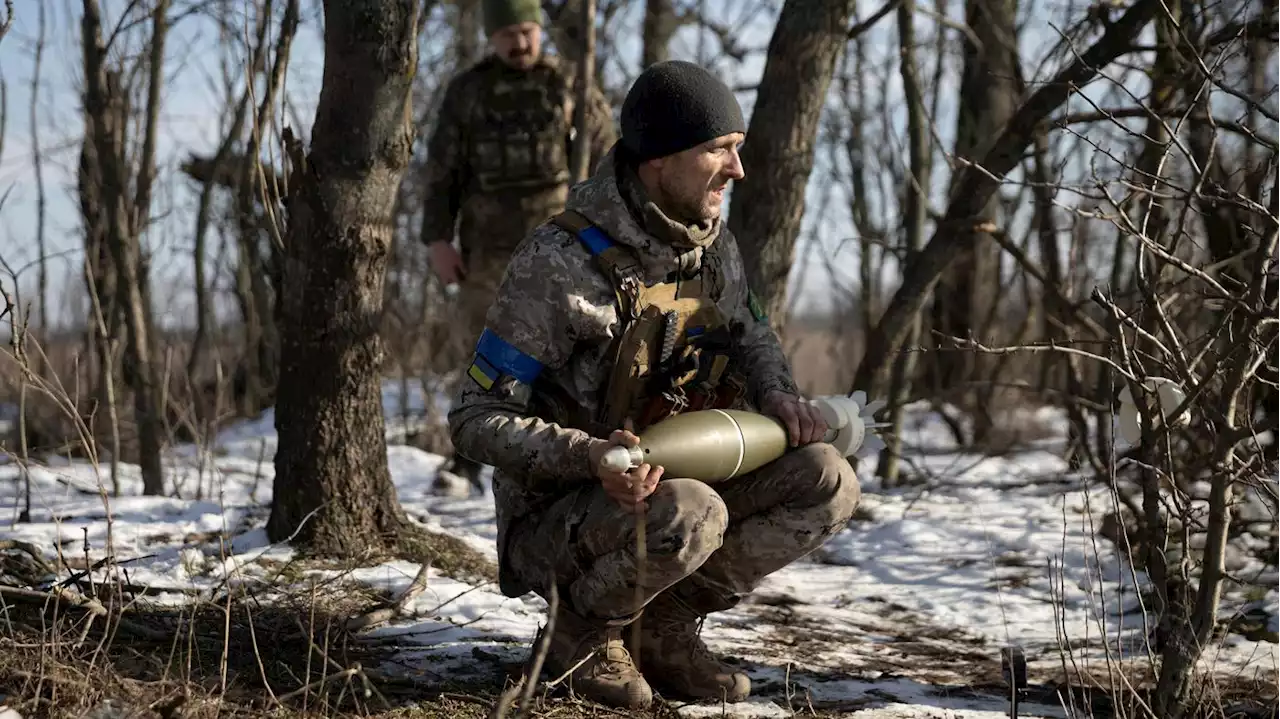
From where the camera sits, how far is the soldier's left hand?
9.25ft

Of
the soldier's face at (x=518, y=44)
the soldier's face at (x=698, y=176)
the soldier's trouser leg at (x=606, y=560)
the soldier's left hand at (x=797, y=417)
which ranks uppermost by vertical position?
the soldier's face at (x=518, y=44)

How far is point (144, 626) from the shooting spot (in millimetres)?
2908

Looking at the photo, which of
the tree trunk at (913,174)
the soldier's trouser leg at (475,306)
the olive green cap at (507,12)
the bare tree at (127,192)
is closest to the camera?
the bare tree at (127,192)

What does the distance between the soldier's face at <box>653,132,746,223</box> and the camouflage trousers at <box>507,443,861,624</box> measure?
0.62 m

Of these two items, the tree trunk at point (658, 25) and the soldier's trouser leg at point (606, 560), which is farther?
the tree trunk at point (658, 25)

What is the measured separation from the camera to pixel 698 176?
9.27 ft

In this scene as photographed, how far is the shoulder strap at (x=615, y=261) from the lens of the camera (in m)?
2.81

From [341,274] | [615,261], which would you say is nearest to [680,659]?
[615,261]

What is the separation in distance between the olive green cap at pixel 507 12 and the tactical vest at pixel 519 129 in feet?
0.74

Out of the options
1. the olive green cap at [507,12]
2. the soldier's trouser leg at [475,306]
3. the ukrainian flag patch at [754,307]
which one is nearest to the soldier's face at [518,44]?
the olive green cap at [507,12]

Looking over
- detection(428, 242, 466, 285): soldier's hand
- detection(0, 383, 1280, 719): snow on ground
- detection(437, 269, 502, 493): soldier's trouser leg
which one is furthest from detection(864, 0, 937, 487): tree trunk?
detection(428, 242, 466, 285): soldier's hand

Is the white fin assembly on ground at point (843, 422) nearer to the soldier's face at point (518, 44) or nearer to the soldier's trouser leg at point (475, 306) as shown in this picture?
the soldier's trouser leg at point (475, 306)

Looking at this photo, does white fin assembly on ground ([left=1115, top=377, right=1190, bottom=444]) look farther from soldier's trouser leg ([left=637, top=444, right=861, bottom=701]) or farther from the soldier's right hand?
the soldier's right hand

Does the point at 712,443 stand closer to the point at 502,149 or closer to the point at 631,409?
the point at 631,409
